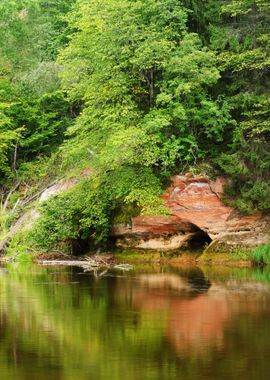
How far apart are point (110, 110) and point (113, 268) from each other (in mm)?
6465

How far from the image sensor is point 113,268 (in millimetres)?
26719

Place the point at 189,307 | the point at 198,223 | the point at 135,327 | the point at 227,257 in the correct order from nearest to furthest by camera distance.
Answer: the point at 135,327
the point at 189,307
the point at 227,257
the point at 198,223

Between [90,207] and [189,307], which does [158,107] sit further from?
[189,307]

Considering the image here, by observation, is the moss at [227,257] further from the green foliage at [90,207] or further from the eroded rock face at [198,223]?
the green foliage at [90,207]

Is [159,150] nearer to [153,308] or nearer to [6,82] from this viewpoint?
[153,308]

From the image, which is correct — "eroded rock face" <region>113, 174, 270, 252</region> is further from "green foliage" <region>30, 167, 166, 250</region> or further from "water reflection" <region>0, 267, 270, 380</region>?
"water reflection" <region>0, 267, 270, 380</region>

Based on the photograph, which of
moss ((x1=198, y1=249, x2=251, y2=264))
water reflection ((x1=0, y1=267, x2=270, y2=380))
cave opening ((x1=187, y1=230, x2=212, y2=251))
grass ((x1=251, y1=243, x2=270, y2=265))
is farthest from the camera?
cave opening ((x1=187, y1=230, x2=212, y2=251))

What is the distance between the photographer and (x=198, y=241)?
96.6ft

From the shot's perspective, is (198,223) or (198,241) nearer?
(198,223)

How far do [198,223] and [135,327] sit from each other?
44.9 ft

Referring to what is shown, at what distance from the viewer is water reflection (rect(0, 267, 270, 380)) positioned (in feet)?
37.4

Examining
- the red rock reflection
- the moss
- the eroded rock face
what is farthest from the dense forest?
the red rock reflection

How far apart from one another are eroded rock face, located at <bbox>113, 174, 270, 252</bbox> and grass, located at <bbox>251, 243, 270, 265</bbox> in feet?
2.13

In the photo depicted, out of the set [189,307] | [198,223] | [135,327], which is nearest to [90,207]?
[198,223]
